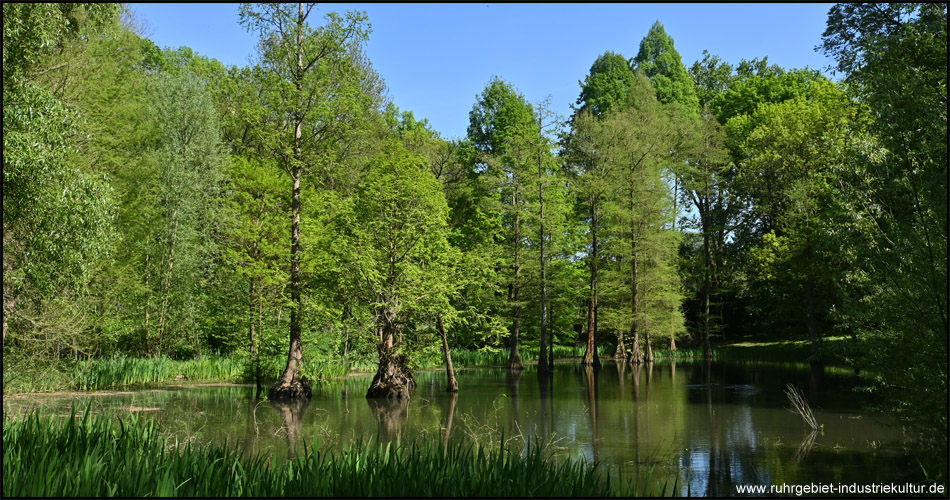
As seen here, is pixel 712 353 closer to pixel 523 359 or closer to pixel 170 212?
pixel 523 359

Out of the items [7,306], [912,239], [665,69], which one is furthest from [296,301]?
[665,69]

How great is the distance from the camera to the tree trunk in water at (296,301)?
1931 cm

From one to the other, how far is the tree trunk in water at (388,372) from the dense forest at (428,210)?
8 centimetres

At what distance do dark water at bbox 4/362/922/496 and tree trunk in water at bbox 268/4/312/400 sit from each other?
0.89 m

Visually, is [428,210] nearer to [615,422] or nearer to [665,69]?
[615,422]

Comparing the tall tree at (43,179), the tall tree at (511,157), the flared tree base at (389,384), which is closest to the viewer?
the tall tree at (43,179)

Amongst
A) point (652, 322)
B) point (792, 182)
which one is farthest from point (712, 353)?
point (792, 182)

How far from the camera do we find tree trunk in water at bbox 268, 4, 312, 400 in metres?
19.3

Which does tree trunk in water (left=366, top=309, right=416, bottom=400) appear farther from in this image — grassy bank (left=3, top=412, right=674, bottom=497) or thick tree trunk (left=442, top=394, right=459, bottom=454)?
grassy bank (left=3, top=412, right=674, bottom=497)

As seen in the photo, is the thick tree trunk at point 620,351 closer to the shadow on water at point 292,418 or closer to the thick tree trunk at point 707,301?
the thick tree trunk at point 707,301

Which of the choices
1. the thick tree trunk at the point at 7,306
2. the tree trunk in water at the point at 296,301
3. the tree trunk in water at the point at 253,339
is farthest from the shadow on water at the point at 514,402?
the thick tree trunk at the point at 7,306

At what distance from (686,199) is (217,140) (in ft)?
96.8

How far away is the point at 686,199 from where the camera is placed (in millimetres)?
45938

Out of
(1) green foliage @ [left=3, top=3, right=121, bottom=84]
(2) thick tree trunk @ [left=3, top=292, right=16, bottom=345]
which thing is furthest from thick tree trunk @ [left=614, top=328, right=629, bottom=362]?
(1) green foliage @ [left=3, top=3, right=121, bottom=84]
